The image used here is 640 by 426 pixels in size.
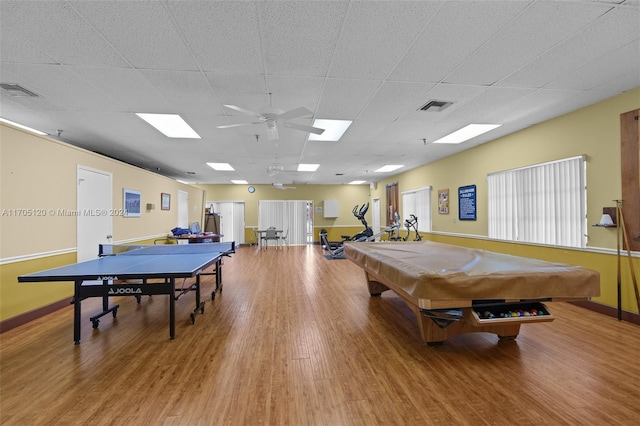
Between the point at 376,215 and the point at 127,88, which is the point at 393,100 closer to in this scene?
the point at 127,88

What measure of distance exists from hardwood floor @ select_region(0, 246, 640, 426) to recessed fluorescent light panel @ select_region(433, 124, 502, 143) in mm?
2950

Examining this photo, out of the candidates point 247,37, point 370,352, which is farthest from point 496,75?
point 370,352

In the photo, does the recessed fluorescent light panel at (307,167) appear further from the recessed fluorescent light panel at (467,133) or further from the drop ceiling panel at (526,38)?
the drop ceiling panel at (526,38)

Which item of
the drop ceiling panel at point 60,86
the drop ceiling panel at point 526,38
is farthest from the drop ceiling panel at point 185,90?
the drop ceiling panel at point 526,38

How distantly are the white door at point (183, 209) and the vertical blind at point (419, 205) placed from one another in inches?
275

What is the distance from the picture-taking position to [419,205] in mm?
8188

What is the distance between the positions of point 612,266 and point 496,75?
2837 mm

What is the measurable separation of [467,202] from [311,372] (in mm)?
5267

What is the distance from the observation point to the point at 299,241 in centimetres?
1192

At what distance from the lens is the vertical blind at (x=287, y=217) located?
11648 millimetres

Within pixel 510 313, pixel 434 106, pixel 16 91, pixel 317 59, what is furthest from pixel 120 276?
pixel 434 106

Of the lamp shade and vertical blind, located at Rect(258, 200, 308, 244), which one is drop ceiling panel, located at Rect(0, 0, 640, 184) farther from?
vertical blind, located at Rect(258, 200, 308, 244)

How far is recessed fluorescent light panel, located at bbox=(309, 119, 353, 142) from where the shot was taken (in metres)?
4.27

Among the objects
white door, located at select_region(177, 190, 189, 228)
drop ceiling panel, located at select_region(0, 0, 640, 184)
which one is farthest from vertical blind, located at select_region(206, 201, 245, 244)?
drop ceiling panel, located at select_region(0, 0, 640, 184)
